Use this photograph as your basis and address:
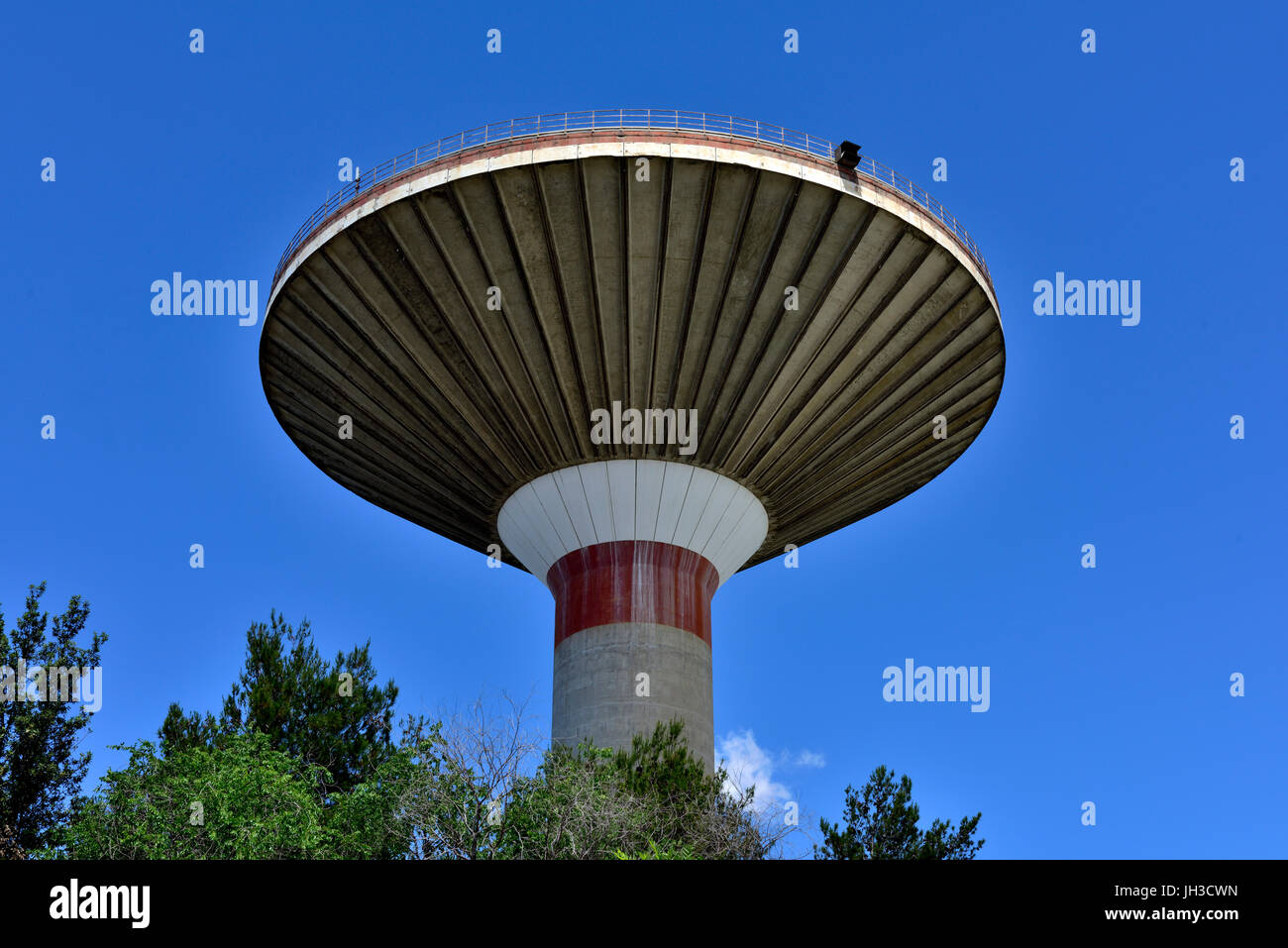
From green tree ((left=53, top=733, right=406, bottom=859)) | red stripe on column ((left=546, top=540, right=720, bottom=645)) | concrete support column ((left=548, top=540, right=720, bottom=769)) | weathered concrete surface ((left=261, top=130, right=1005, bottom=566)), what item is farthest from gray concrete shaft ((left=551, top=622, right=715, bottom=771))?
green tree ((left=53, top=733, right=406, bottom=859))

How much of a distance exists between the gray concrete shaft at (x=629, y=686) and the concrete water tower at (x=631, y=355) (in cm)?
7

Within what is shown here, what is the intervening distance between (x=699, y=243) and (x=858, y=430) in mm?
7286

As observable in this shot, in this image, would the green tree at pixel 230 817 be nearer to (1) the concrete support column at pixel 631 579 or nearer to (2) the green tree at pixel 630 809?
(2) the green tree at pixel 630 809

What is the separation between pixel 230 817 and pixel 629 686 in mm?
9375

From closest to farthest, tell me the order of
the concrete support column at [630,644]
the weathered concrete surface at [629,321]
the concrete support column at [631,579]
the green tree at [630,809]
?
the green tree at [630,809] < the weathered concrete surface at [629,321] < the concrete support column at [630,644] < the concrete support column at [631,579]

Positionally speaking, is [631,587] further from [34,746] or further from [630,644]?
[34,746]

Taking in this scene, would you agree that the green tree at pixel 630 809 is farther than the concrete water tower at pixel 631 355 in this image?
No

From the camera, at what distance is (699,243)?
26.3 meters

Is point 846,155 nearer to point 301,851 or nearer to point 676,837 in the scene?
point 676,837

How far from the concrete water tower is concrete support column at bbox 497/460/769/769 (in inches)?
2.3

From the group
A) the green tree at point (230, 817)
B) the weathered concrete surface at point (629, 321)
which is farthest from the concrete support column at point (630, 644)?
the green tree at point (230, 817)

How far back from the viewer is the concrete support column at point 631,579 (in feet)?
93.3

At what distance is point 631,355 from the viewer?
28.5 meters

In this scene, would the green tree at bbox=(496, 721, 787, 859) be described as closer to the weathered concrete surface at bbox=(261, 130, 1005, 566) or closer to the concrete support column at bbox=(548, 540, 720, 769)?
the concrete support column at bbox=(548, 540, 720, 769)
